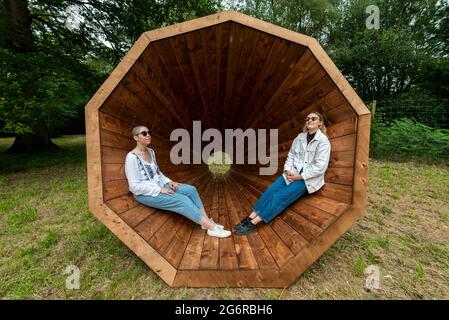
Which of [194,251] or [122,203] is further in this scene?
[194,251]

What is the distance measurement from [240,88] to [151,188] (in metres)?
1.76

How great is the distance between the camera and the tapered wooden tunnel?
2088mm

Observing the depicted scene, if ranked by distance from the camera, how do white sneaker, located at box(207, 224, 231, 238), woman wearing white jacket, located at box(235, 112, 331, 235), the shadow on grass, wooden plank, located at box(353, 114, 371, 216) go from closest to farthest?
wooden plank, located at box(353, 114, 371, 216), woman wearing white jacket, located at box(235, 112, 331, 235), white sneaker, located at box(207, 224, 231, 238), the shadow on grass

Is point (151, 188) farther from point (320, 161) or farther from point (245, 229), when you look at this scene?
point (320, 161)

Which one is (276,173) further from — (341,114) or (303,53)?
(303,53)

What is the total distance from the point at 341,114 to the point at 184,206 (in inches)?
66.7

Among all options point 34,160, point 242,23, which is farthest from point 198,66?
point 34,160

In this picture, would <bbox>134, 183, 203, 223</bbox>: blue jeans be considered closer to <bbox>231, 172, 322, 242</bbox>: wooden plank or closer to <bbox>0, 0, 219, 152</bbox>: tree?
<bbox>231, 172, 322, 242</bbox>: wooden plank

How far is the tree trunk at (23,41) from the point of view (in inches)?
229

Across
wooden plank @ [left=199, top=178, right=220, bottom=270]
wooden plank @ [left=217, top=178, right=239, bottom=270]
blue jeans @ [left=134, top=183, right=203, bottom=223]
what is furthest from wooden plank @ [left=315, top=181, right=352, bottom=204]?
blue jeans @ [left=134, top=183, right=203, bottom=223]

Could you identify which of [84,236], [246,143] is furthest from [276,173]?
[84,236]

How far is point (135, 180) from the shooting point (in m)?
2.33

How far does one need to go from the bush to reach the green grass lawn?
7.67 ft

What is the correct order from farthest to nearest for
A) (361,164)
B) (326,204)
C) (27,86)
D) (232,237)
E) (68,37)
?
(68,37) < (27,86) < (232,237) < (326,204) < (361,164)
